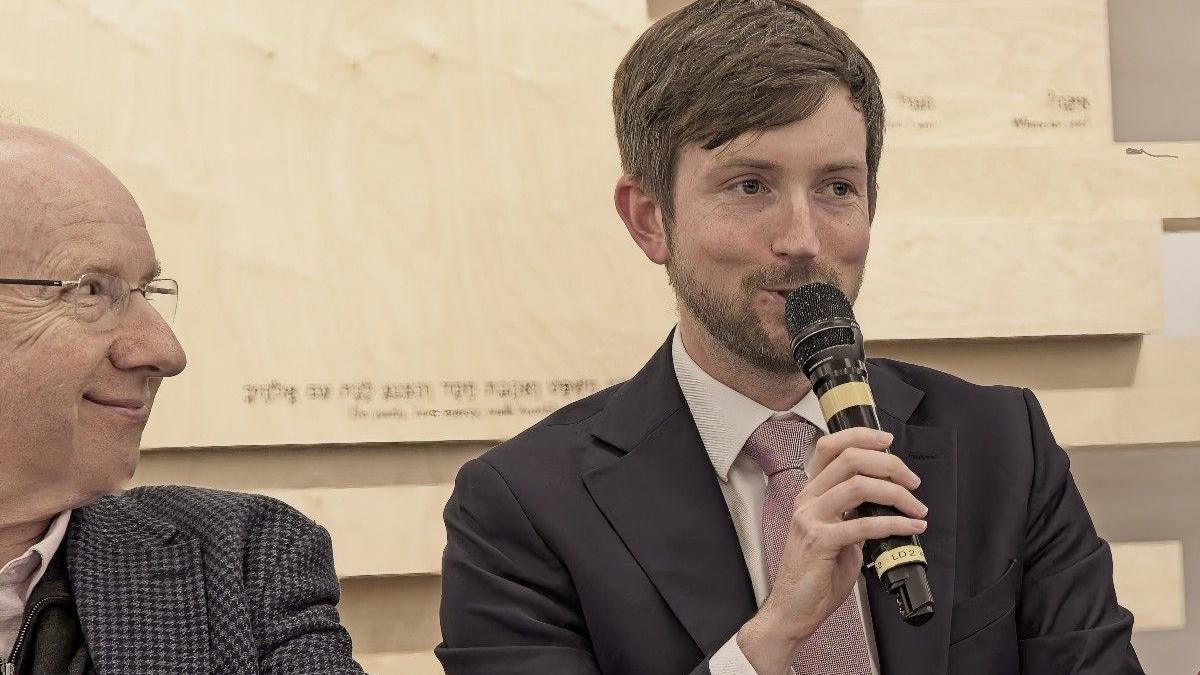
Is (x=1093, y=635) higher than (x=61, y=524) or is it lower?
lower

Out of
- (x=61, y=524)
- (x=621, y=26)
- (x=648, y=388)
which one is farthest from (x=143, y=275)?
(x=621, y=26)

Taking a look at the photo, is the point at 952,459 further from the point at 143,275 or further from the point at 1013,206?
the point at 143,275

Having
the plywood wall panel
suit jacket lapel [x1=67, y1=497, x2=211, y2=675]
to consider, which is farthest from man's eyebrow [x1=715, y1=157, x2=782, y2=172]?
suit jacket lapel [x1=67, y1=497, x2=211, y2=675]

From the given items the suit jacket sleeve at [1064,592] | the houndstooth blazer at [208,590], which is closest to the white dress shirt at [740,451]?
the suit jacket sleeve at [1064,592]

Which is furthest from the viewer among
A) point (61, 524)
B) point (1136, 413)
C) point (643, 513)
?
point (1136, 413)

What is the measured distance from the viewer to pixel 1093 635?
171cm

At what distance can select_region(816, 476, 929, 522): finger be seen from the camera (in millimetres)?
1345

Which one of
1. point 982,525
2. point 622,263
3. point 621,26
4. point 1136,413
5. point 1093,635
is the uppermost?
point 621,26

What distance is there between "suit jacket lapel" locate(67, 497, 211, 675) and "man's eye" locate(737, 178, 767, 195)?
800 mm

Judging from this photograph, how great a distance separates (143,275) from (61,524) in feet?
1.02

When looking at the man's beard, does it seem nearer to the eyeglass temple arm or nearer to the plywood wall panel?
the plywood wall panel

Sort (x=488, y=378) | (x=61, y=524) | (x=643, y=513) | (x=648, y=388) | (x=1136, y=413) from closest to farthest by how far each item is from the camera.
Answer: (x=61, y=524), (x=643, y=513), (x=648, y=388), (x=488, y=378), (x=1136, y=413)

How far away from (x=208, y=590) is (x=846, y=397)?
780mm

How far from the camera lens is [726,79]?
1.75 meters
